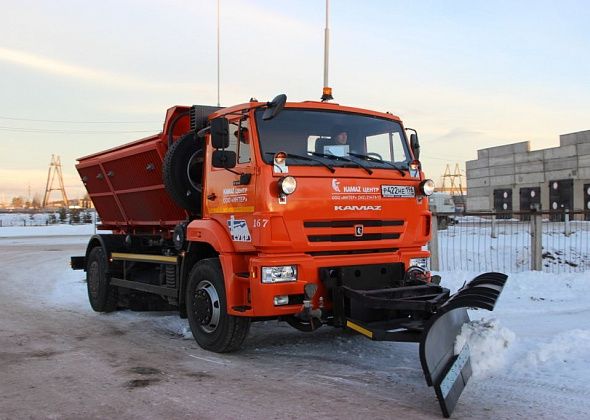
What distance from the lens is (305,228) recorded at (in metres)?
5.97

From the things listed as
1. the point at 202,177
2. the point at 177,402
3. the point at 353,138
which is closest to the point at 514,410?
the point at 177,402

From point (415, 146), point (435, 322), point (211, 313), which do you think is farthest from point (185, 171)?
point (435, 322)

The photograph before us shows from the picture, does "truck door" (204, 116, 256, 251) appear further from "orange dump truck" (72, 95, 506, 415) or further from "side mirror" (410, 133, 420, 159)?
"side mirror" (410, 133, 420, 159)

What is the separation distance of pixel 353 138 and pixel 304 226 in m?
1.42

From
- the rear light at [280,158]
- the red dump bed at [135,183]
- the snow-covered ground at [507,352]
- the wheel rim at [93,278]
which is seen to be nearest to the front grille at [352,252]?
the rear light at [280,158]

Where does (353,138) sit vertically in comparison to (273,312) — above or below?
above

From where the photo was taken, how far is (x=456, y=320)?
557cm

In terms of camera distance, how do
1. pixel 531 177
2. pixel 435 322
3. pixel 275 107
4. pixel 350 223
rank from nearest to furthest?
pixel 435 322 → pixel 275 107 → pixel 350 223 → pixel 531 177

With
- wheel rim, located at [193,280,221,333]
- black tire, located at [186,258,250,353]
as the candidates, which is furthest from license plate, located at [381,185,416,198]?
wheel rim, located at [193,280,221,333]

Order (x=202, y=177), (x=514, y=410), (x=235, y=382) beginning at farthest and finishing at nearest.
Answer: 1. (x=202, y=177)
2. (x=235, y=382)
3. (x=514, y=410)

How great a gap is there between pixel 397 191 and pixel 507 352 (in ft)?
6.88

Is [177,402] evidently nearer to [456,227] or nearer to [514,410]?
[514,410]

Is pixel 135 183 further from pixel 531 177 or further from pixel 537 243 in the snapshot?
pixel 531 177

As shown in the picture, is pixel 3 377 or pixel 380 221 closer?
pixel 3 377
